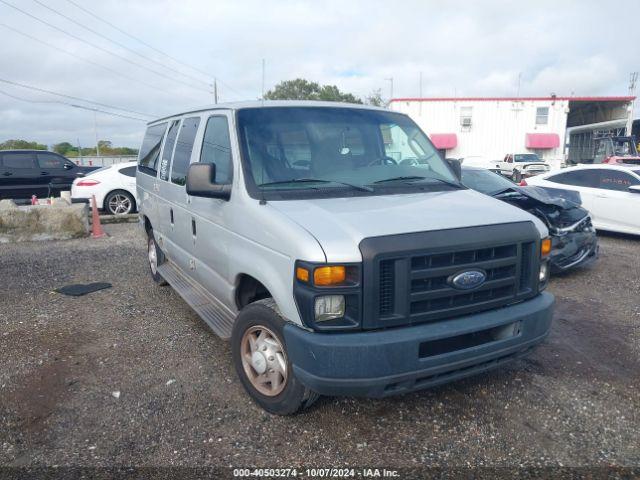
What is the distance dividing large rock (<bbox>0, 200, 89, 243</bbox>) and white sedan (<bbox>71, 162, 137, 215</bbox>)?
208 cm

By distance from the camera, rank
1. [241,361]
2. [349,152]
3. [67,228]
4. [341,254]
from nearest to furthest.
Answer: [341,254]
[241,361]
[349,152]
[67,228]

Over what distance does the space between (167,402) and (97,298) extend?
2.98m

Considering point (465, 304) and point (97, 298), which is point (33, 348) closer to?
point (97, 298)

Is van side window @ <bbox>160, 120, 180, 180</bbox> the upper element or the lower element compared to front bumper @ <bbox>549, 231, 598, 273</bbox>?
upper

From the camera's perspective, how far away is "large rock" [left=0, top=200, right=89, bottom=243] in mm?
9492

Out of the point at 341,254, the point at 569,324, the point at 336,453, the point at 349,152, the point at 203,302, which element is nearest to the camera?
the point at 341,254

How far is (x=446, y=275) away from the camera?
293 cm

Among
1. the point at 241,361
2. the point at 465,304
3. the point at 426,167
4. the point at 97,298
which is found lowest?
the point at 97,298

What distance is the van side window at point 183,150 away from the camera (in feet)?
15.2

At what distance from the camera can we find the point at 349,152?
395 cm

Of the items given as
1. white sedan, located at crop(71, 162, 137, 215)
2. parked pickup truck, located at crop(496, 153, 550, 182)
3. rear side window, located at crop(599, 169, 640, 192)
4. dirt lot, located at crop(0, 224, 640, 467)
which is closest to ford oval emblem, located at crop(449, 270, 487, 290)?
dirt lot, located at crop(0, 224, 640, 467)

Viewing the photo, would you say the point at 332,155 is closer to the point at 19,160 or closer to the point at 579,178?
the point at 579,178

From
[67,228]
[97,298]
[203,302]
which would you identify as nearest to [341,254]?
[203,302]

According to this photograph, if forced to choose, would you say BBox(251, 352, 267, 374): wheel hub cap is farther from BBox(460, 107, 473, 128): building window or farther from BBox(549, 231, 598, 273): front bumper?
BBox(460, 107, 473, 128): building window
